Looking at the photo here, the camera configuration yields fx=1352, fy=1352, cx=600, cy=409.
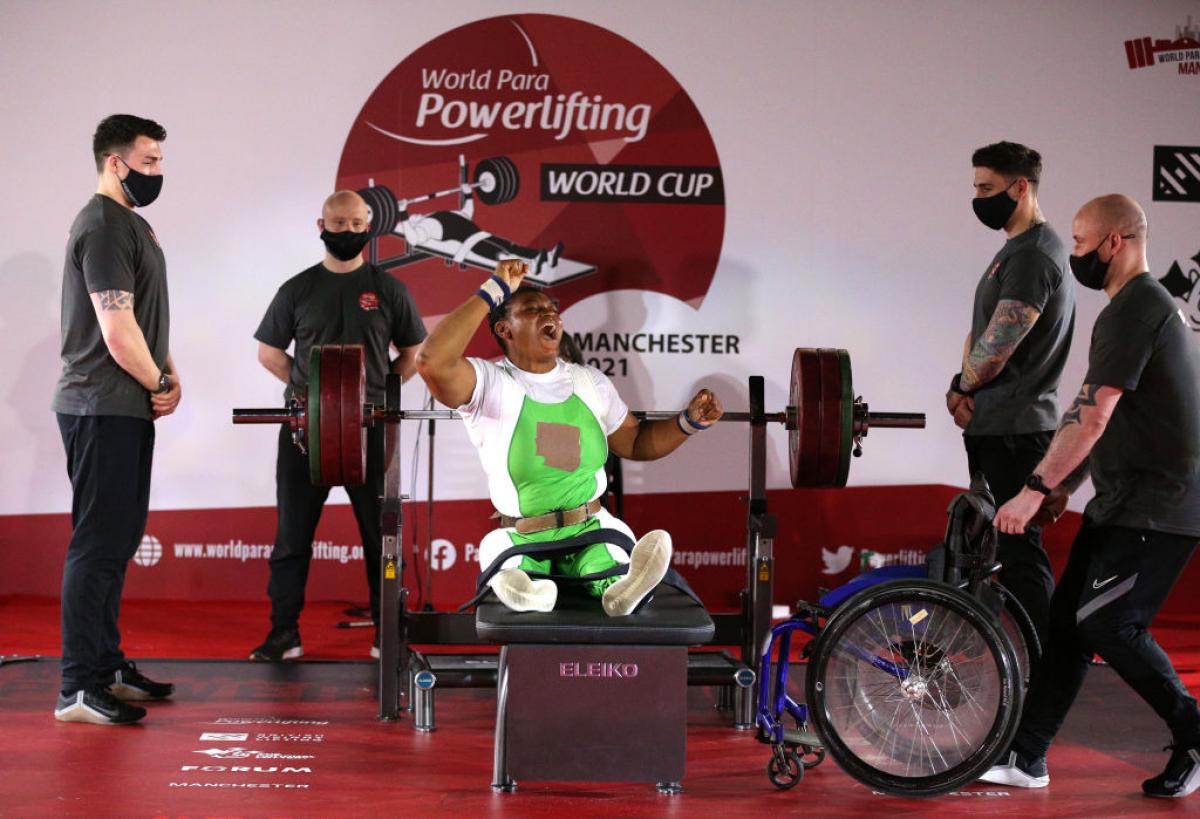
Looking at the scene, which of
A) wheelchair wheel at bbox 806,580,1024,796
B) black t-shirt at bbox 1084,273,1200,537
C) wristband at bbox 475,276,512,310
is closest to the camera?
wheelchair wheel at bbox 806,580,1024,796

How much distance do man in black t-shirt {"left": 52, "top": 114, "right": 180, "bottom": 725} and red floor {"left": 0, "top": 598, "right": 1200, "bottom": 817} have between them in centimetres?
25

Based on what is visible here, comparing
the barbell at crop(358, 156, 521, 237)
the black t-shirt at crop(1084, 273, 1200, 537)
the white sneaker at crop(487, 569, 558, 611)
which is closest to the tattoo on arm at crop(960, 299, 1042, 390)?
the black t-shirt at crop(1084, 273, 1200, 537)

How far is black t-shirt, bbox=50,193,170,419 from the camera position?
4.30 metres

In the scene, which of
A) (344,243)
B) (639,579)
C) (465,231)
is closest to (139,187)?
(344,243)

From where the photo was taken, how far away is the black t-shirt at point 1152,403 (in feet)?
12.0

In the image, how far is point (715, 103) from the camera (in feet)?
22.1

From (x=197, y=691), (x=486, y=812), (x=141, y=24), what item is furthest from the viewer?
(x=141, y=24)

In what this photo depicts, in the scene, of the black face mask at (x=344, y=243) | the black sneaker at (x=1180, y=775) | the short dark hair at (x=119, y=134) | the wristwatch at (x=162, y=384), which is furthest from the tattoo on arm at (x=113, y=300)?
the black sneaker at (x=1180, y=775)

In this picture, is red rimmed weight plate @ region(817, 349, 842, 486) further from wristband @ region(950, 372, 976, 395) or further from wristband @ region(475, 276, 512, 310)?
wristband @ region(475, 276, 512, 310)

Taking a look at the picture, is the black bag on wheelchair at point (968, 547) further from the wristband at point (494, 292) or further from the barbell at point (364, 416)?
the wristband at point (494, 292)

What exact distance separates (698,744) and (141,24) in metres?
4.57

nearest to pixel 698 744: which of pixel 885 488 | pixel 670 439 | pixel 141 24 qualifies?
pixel 670 439

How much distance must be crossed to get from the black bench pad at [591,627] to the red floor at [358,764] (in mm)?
439

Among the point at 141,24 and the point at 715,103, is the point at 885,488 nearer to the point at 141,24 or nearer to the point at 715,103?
the point at 715,103
